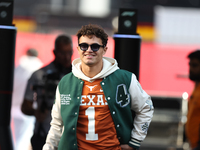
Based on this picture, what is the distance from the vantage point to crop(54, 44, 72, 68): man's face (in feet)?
13.6

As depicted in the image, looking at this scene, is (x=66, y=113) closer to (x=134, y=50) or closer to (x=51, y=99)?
(x=134, y=50)

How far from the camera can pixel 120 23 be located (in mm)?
3752

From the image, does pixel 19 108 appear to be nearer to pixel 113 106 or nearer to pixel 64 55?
pixel 64 55

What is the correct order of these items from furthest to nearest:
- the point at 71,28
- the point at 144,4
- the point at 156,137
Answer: the point at 144,4 < the point at 71,28 < the point at 156,137

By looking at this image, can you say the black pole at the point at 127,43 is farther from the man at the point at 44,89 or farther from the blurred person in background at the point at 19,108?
the blurred person in background at the point at 19,108

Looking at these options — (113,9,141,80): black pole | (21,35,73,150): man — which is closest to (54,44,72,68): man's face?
(21,35,73,150): man

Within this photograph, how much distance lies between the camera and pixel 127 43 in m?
3.73

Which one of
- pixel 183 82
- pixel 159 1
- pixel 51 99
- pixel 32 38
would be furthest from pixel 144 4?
pixel 51 99

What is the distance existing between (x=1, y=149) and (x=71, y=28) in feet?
18.2

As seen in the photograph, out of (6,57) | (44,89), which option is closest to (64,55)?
(44,89)

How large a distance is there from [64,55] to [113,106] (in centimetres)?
165

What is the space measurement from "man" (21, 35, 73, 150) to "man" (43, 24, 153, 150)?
55.6 inches

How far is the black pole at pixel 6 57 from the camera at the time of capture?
385 cm

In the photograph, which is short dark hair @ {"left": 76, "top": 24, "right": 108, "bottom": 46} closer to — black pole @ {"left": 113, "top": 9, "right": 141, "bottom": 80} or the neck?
the neck
